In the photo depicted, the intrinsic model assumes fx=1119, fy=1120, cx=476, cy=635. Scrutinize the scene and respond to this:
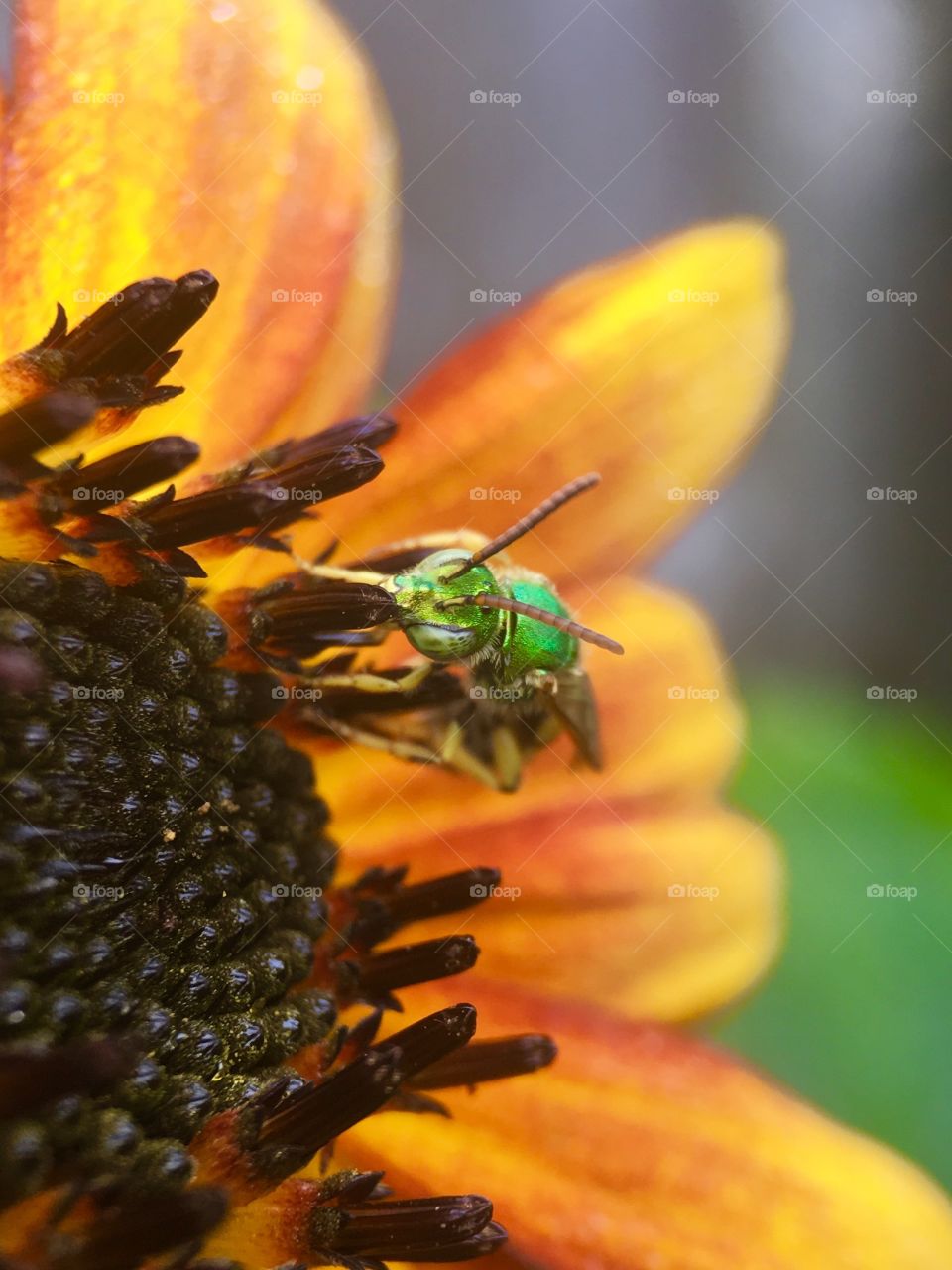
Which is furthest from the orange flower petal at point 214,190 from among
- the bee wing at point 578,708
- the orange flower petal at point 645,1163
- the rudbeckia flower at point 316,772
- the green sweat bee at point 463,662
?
the orange flower petal at point 645,1163

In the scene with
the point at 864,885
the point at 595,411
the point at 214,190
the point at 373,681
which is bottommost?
the point at 864,885

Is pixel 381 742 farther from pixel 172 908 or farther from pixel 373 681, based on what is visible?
pixel 172 908

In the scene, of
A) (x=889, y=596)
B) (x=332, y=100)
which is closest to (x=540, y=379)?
(x=332, y=100)

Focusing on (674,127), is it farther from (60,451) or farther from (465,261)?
(60,451)

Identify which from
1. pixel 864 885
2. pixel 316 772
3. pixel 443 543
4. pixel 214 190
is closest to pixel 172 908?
pixel 316 772

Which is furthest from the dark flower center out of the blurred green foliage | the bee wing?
the blurred green foliage
